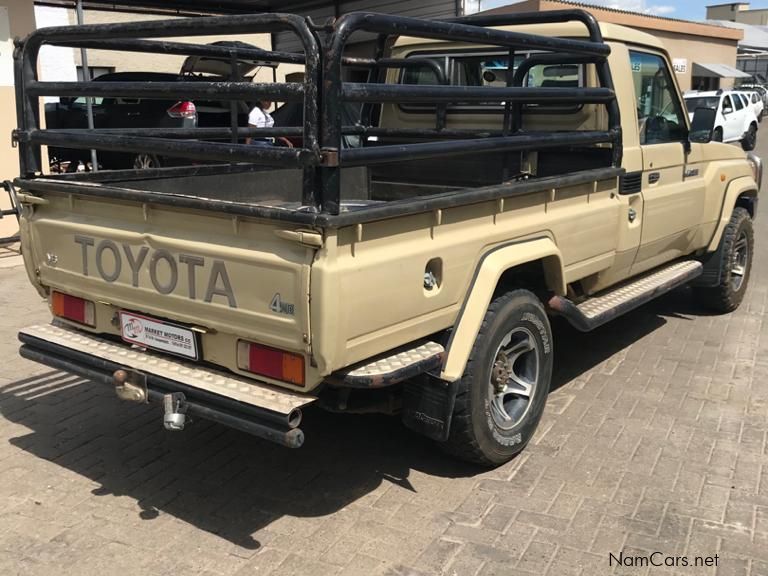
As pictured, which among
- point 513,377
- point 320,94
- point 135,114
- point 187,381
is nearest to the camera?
point 320,94

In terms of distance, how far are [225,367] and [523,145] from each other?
1736 millimetres

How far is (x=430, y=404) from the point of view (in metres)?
3.29

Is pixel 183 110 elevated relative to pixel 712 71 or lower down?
lower down

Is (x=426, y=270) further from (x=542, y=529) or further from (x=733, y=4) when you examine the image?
(x=733, y=4)

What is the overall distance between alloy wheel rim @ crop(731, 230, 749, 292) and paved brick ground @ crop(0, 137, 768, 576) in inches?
66.1

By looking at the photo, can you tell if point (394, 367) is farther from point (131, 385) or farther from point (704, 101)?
point (704, 101)

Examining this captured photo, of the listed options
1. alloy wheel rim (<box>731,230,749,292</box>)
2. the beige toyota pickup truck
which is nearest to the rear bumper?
the beige toyota pickup truck

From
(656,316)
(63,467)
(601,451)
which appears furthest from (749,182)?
(63,467)

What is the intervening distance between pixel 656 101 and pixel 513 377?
245 cm

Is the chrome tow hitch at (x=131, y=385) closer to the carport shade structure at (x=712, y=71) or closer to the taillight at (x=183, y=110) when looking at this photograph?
the taillight at (x=183, y=110)

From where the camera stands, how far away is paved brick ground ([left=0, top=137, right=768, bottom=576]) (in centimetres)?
308

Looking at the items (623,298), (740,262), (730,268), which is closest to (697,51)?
(740,262)

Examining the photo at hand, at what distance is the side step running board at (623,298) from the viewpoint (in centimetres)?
411

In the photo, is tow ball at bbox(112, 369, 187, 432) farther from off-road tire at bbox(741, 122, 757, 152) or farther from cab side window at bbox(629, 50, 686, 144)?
off-road tire at bbox(741, 122, 757, 152)
